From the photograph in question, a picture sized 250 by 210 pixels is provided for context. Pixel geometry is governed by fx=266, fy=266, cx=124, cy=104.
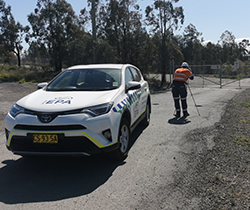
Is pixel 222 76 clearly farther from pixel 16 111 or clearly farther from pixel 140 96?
pixel 16 111

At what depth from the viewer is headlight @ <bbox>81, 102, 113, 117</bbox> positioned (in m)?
4.14

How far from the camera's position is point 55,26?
29938mm

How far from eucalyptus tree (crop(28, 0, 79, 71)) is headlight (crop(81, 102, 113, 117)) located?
85.4 ft

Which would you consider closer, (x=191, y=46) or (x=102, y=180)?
(x=102, y=180)

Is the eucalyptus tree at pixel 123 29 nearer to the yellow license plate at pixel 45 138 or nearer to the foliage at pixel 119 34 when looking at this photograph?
the foliage at pixel 119 34

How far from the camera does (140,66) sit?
22.0m

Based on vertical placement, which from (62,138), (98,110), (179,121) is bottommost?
(179,121)

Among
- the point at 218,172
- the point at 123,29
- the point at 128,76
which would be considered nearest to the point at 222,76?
the point at 123,29

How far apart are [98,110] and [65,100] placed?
61 centimetres

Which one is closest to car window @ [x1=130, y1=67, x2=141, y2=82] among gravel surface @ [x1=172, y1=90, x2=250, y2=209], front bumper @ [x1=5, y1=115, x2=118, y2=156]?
gravel surface @ [x1=172, y1=90, x2=250, y2=209]

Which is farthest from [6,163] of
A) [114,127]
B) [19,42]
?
[19,42]

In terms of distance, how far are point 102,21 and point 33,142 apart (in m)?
19.9

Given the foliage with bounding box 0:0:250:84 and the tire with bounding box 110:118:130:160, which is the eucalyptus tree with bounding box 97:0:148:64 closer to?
the foliage with bounding box 0:0:250:84

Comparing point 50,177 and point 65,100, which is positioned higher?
point 65,100
